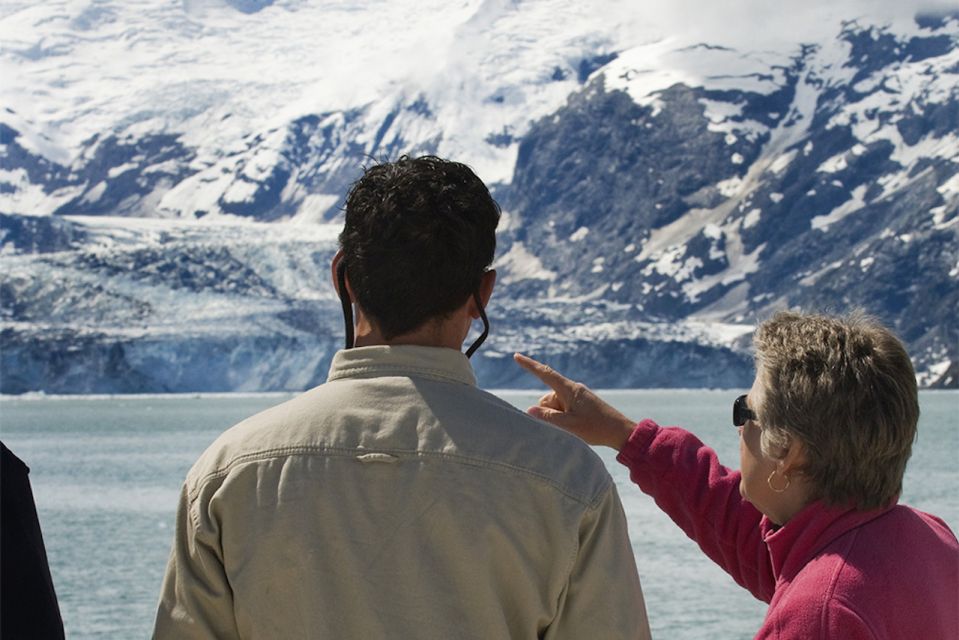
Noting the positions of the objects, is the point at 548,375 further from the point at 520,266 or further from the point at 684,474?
the point at 520,266

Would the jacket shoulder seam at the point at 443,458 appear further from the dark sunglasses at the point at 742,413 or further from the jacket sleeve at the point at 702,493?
the jacket sleeve at the point at 702,493

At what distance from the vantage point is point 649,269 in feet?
334

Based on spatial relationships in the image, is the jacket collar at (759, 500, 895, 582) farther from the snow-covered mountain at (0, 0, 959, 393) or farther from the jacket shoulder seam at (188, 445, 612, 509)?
the snow-covered mountain at (0, 0, 959, 393)

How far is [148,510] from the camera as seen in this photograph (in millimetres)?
27531

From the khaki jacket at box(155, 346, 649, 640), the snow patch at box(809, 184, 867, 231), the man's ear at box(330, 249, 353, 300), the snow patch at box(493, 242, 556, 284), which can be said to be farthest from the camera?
the snow patch at box(493, 242, 556, 284)

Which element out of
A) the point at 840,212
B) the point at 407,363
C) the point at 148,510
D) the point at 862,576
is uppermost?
the point at 407,363

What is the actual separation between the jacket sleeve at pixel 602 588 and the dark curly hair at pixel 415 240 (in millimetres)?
297

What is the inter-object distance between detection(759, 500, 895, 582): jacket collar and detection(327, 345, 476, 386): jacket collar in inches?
18.6

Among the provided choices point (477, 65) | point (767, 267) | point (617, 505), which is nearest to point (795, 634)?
point (617, 505)

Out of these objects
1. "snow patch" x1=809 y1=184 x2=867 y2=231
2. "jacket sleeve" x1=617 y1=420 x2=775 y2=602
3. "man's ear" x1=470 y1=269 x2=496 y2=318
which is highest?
"man's ear" x1=470 y1=269 x2=496 y2=318

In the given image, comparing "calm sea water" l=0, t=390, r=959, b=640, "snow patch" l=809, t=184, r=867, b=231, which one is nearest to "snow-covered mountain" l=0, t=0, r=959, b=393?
"snow patch" l=809, t=184, r=867, b=231

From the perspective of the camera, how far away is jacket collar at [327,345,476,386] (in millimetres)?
1668

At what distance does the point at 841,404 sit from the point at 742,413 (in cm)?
16

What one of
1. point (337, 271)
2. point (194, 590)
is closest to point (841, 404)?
point (337, 271)
